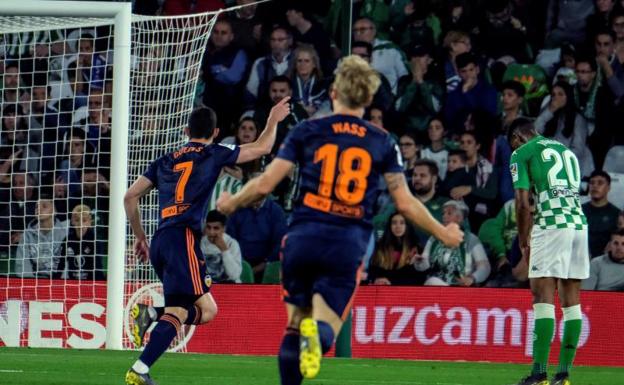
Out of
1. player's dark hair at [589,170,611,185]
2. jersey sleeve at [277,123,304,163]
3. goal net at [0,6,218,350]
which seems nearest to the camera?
jersey sleeve at [277,123,304,163]

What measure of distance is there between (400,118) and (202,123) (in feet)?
26.3

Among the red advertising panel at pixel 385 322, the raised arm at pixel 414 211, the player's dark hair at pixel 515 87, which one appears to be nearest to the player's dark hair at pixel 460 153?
the player's dark hair at pixel 515 87

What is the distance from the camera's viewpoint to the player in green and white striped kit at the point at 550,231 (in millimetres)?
9781

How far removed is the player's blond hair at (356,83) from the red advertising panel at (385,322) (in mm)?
8035

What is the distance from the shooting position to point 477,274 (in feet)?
50.8

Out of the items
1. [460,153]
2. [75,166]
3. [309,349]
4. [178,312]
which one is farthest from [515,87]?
[309,349]

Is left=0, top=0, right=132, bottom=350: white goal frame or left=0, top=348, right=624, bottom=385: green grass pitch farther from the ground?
left=0, top=0, right=132, bottom=350: white goal frame

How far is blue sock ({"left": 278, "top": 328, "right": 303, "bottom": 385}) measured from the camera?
614 cm

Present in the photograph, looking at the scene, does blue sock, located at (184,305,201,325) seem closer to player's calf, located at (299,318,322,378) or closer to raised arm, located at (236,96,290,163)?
raised arm, located at (236,96,290,163)

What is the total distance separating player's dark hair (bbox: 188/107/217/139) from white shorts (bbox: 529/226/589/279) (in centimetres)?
275

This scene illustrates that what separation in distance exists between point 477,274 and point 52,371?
6471 millimetres

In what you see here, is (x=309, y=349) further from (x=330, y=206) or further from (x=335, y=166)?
(x=335, y=166)

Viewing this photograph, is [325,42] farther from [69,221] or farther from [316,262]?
[316,262]

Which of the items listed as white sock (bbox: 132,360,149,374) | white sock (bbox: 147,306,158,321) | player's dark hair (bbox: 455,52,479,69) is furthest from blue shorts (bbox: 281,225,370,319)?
player's dark hair (bbox: 455,52,479,69)
